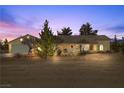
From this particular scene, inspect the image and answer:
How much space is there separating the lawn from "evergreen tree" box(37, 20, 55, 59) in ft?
0.93

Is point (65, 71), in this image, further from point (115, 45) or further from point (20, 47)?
point (20, 47)

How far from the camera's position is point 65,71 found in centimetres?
1232

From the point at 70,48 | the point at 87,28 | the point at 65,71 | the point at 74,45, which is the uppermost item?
the point at 87,28

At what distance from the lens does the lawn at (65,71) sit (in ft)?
35.7

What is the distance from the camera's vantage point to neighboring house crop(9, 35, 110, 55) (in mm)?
12984

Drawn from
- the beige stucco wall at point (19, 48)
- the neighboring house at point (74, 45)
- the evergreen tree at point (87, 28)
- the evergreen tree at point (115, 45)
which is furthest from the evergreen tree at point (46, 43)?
the evergreen tree at point (115, 45)

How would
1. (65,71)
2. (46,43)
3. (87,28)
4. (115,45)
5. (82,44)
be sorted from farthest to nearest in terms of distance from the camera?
1. (82,44)
2. (46,43)
3. (115,45)
4. (65,71)
5. (87,28)

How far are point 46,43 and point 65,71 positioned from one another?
178cm

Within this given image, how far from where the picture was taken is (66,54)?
525 inches

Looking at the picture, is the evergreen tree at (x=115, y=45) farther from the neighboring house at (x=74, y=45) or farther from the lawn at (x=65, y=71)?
the lawn at (x=65, y=71)

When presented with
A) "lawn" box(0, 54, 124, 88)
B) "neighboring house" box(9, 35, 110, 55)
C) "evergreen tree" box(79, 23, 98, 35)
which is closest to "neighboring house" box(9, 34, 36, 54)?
"neighboring house" box(9, 35, 110, 55)

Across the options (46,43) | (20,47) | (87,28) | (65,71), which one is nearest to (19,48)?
(20,47)

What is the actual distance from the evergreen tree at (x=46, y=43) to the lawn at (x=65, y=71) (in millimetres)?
283

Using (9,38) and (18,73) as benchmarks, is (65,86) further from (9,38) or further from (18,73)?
(9,38)
